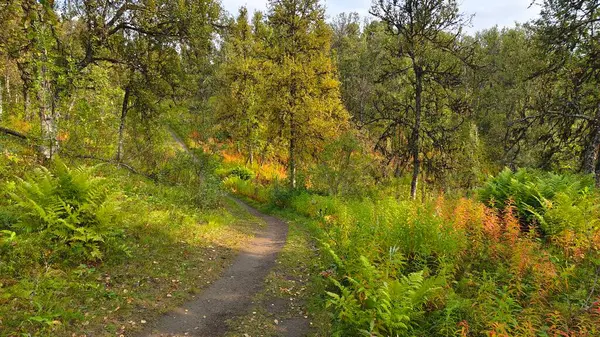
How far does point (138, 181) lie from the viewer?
44.9 ft

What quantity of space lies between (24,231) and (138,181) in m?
7.53

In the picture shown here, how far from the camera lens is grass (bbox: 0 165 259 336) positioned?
4.75 metres

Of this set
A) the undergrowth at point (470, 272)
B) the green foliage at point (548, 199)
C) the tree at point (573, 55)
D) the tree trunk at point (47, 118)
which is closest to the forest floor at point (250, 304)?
the undergrowth at point (470, 272)

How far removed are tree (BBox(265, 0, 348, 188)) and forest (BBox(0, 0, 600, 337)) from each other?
0.10 metres

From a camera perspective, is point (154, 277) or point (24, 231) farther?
point (154, 277)

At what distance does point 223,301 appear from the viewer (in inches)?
257

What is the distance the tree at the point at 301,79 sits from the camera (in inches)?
717

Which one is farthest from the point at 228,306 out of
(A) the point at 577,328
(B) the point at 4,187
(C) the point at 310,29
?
(C) the point at 310,29

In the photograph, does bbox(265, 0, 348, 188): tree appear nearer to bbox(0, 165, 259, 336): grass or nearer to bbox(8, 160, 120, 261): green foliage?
bbox(0, 165, 259, 336): grass

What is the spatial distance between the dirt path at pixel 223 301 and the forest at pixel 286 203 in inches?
1.8

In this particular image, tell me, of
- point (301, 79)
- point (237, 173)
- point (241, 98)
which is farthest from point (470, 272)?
point (241, 98)

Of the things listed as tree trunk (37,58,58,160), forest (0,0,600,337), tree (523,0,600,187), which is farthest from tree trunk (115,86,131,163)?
tree (523,0,600,187)

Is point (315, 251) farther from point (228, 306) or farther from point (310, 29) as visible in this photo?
point (310, 29)

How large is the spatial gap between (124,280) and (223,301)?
192 cm
